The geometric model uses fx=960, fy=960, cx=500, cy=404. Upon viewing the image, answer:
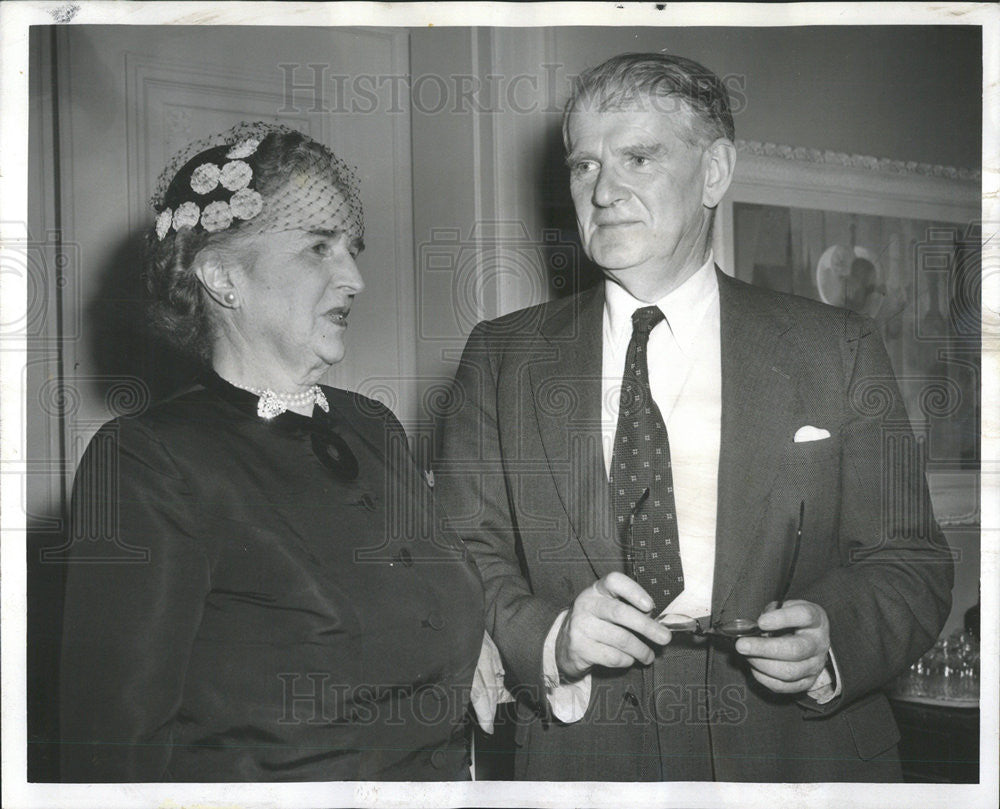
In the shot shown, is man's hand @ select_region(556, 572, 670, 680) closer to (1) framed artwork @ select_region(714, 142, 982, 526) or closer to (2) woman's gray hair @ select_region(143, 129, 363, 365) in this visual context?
(1) framed artwork @ select_region(714, 142, 982, 526)

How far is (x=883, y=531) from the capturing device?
147 cm

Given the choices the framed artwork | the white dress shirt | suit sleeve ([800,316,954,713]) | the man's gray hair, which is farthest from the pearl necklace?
suit sleeve ([800,316,954,713])

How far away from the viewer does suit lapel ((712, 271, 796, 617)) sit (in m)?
1.43

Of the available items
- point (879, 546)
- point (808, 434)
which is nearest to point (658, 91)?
point (808, 434)

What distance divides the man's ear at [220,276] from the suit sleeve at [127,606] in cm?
24

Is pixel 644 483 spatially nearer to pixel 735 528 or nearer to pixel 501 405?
pixel 735 528

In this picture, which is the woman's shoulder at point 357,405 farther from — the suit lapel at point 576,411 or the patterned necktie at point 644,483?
the patterned necktie at point 644,483

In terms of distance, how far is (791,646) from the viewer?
56.4 inches

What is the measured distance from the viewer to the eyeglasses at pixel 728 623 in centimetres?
143

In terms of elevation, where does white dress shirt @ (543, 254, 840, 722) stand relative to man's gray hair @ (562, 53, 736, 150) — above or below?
below

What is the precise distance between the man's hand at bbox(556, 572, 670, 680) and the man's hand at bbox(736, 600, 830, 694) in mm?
140

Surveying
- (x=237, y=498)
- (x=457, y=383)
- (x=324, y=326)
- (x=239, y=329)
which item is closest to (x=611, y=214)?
(x=457, y=383)

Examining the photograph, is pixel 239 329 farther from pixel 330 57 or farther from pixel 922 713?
pixel 922 713

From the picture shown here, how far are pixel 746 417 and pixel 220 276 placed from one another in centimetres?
82
